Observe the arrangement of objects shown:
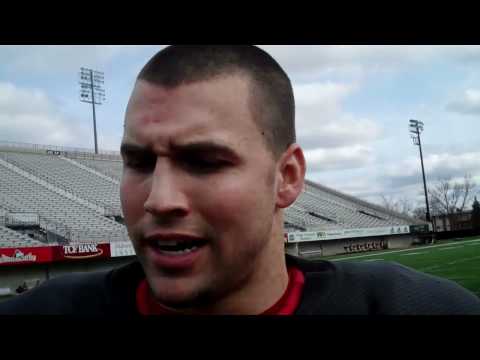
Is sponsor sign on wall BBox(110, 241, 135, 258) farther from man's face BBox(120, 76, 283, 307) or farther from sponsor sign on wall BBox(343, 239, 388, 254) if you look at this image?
A: sponsor sign on wall BBox(343, 239, 388, 254)

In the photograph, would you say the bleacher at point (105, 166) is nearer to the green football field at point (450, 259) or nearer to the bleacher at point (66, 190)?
the bleacher at point (66, 190)

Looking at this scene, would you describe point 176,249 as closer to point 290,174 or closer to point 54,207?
point 290,174

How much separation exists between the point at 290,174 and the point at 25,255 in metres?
6.55

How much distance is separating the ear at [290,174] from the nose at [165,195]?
215mm

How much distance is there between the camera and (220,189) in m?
0.81

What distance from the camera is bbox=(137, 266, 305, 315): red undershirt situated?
3.03 feet

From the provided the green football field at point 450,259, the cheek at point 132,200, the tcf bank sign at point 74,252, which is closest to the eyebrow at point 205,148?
the cheek at point 132,200

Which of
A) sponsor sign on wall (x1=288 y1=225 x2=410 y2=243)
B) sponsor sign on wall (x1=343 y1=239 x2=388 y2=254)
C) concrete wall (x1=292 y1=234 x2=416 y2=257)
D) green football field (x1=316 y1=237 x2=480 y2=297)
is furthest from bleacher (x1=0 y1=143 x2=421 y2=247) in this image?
sponsor sign on wall (x1=343 y1=239 x2=388 y2=254)

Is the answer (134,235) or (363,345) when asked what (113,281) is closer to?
(134,235)

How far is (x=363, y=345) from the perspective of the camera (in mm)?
910

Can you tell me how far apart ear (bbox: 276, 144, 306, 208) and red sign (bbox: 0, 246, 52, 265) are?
253 inches
